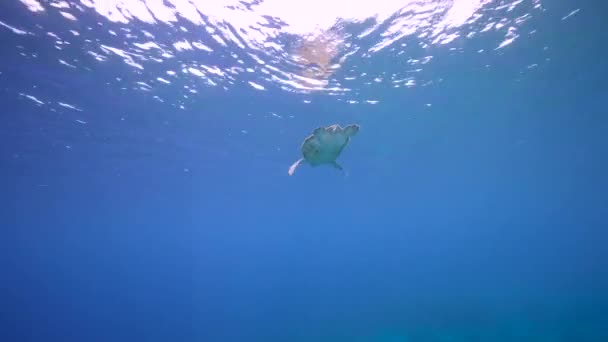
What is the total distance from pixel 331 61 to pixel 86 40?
9.49m

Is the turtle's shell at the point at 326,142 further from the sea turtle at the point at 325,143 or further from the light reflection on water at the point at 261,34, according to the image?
the light reflection on water at the point at 261,34

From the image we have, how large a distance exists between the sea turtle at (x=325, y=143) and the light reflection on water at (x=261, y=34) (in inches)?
233

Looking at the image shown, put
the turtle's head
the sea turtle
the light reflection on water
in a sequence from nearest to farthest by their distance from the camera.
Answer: the turtle's head < the sea turtle < the light reflection on water

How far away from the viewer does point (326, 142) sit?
7195 mm

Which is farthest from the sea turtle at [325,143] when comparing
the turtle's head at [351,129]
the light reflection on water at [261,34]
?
the light reflection on water at [261,34]

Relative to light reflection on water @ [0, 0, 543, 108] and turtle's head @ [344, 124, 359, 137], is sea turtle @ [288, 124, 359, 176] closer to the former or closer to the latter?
turtle's head @ [344, 124, 359, 137]

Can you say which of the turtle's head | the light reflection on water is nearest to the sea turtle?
the turtle's head

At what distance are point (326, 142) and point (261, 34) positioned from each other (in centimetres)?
738

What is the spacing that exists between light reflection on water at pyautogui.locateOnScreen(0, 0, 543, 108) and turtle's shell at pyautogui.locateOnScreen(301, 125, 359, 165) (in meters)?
5.91

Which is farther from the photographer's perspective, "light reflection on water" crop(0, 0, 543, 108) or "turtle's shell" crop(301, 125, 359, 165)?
"light reflection on water" crop(0, 0, 543, 108)

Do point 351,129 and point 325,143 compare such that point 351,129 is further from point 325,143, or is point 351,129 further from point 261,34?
point 261,34

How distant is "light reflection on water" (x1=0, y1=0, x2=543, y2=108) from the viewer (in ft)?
36.1

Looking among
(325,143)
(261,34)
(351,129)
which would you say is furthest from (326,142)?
(261,34)

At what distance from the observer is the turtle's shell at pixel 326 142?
657 centimetres
